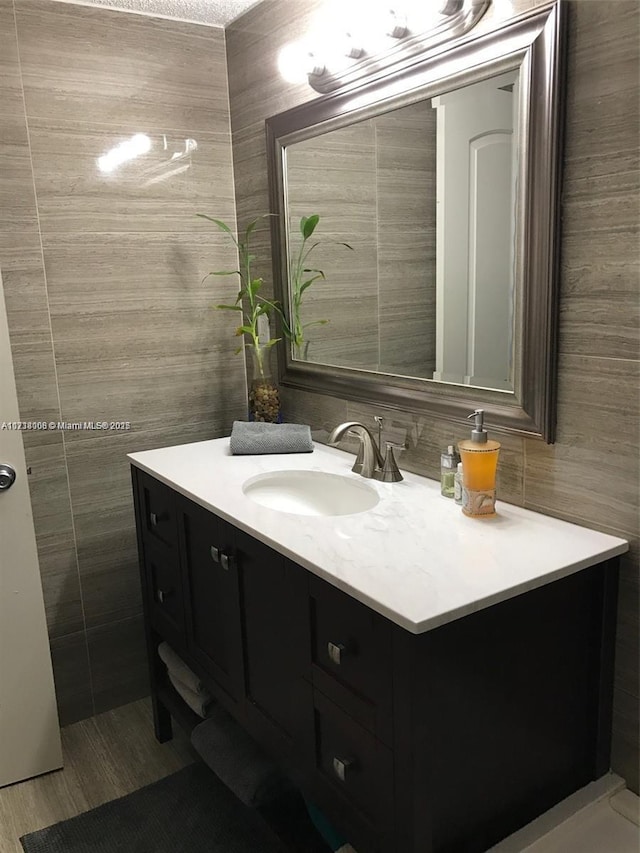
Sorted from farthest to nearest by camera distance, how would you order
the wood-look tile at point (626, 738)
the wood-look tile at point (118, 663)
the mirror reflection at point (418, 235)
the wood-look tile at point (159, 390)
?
the wood-look tile at point (118, 663) → the wood-look tile at point (159, 390) → the mirror reflection at point (418, 235) → the wood-look tile at point (626, 738)

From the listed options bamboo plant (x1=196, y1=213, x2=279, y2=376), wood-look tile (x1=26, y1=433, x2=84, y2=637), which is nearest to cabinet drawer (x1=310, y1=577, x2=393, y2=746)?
bamboo plant (x1=196, y1=213, x2=279, y2=376)

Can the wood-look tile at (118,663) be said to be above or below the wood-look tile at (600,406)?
below

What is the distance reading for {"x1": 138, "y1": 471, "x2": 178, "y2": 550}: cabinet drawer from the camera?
6.39 feet

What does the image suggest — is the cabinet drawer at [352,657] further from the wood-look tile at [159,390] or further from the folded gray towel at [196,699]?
the wood-look tile at [159,390]

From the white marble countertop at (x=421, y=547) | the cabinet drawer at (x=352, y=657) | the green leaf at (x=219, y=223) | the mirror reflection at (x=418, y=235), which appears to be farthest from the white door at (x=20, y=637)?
the cabinet drawer at (x=352, y=657)

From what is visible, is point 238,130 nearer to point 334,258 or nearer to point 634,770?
point 334,258

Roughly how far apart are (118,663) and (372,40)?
2.06 metres

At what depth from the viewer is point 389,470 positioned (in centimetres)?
182

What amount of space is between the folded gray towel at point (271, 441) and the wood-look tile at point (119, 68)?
1043 mm

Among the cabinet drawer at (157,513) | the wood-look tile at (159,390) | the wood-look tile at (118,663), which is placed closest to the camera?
the cabinet drawer at (157,513)

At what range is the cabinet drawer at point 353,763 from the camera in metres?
1.23

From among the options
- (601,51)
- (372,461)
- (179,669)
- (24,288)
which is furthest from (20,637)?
(601,51)

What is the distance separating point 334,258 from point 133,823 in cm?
165

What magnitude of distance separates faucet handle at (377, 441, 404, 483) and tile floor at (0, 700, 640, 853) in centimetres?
78
